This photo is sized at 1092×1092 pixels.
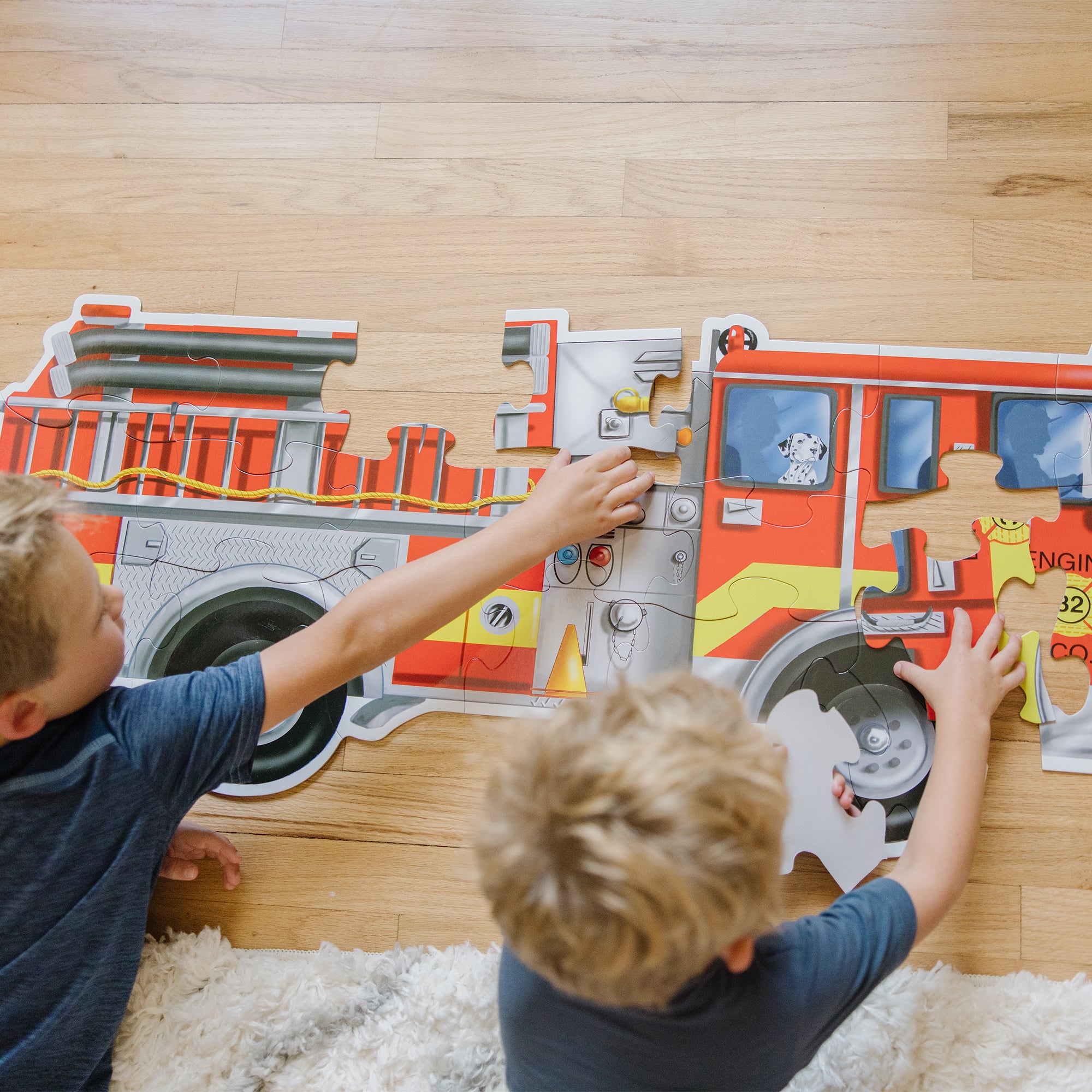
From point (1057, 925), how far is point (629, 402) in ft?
2.17

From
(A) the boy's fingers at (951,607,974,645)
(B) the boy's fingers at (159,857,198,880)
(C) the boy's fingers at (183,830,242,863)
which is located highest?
(A) the boy's fingers at (951,607,974,645)

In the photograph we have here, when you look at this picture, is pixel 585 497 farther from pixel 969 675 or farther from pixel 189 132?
Result: pixel 189 132

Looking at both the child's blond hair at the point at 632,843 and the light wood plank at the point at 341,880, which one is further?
the light wood plank at the point at 341,880

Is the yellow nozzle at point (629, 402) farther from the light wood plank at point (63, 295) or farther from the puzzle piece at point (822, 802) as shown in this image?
the light wood plank at point (63, 295)

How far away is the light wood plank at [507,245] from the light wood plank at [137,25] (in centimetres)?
22

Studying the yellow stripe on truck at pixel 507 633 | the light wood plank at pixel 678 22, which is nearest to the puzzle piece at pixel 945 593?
the yellow stripe on truck at pixel 507 633

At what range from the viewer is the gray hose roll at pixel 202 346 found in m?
1.02

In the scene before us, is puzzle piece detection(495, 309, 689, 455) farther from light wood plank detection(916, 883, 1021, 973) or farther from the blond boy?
light wood plank detection(916, 883, 1021, 973)

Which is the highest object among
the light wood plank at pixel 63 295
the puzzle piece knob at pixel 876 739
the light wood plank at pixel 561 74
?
the light wood plank at pixel 561 74

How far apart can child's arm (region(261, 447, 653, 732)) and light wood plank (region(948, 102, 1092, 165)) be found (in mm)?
512

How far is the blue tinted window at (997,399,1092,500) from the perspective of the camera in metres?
0.91

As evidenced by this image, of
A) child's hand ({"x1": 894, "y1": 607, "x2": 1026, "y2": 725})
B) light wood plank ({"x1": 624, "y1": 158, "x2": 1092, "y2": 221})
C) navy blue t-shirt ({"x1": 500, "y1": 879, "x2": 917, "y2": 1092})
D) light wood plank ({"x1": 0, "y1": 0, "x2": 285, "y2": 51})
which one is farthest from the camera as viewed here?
light wood plank ({"x1": 0, "y1": 0, "x2": 285, "y2": 51})

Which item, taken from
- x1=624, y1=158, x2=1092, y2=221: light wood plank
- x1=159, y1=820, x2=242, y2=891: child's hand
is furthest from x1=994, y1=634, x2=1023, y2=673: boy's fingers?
x1=159, y1=820, x2=242, y2=891: child's hand

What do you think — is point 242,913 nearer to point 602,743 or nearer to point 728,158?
point 602,743
